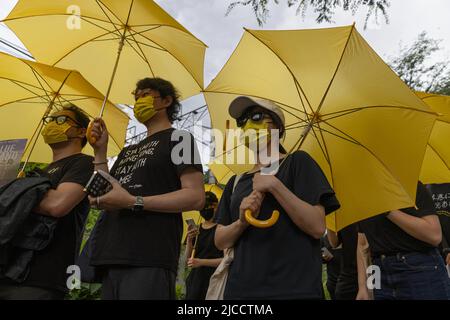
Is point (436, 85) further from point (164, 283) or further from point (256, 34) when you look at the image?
point (164, 283)

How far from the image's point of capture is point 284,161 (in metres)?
2.39

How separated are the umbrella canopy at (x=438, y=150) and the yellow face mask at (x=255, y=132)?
199cm

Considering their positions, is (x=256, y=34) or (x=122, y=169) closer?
(x=122, y=169)

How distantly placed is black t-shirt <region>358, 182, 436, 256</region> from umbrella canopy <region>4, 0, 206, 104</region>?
6.19ft

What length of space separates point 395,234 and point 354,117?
96 cm

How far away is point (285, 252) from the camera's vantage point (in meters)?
2.08

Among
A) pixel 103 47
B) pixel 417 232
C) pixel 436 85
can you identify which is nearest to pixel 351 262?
pixel 417 232

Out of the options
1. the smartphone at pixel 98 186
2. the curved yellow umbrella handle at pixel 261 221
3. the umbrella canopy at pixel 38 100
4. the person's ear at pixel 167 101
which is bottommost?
the curved yellow umbrella handle at pixel 261 221

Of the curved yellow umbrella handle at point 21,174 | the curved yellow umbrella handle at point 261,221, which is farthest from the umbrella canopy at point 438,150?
the curved yellow umbrella handle at point 21,174

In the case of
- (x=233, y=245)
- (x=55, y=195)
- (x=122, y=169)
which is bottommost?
(x=233, y=245)

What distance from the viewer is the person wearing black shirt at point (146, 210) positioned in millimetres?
2182

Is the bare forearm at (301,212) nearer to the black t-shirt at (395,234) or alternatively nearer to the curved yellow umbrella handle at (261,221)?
the curved yellow umbrella handle at (261,221)

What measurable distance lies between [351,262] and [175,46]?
8.71ft

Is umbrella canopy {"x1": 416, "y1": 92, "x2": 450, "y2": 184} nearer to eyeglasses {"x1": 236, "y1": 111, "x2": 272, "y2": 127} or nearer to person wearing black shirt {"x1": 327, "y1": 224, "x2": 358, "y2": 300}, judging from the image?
person wearing black shirt {"x1": 327, "y1": 224, "x2": 358, "y2": 300}
